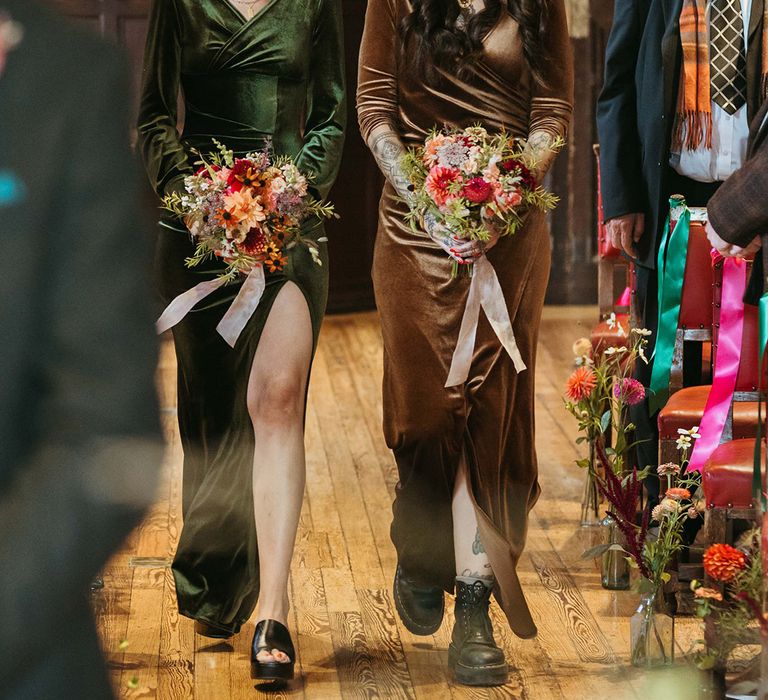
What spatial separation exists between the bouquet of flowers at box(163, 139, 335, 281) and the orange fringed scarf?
1242 millimetres

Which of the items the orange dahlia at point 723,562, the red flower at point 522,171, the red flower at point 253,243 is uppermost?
the red flower at point 522,171

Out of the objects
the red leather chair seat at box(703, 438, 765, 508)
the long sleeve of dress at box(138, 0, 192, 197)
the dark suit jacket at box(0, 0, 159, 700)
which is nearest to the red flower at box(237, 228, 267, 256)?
the long sleeve of dress at box(138, 0, 192, 197)

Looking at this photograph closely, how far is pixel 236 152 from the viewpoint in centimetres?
340

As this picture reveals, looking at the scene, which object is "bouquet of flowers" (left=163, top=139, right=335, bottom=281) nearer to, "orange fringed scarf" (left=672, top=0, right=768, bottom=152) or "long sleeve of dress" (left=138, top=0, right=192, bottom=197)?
"long sleeve of dress" (left=138, top=0, right=192, bottom=197)

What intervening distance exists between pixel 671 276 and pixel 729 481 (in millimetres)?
835

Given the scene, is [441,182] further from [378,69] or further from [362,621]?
[362,621]

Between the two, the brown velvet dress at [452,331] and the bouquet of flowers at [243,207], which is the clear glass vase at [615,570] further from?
the bouquet of flowers at [243,207]

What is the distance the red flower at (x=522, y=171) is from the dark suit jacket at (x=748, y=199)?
0.50 metres

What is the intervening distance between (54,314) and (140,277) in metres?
0.07

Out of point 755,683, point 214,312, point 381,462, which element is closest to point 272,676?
point 214,312

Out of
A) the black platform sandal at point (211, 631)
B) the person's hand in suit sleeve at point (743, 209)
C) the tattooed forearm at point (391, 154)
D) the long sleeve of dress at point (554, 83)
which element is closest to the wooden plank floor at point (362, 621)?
the black platform sandal at point (211, 631)

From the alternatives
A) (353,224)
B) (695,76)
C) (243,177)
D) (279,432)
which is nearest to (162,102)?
(243,177)

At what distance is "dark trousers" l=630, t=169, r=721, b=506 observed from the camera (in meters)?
4.14

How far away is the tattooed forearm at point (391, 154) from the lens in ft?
10.9
